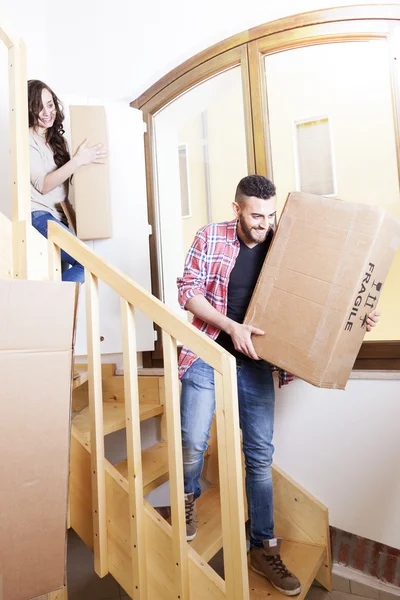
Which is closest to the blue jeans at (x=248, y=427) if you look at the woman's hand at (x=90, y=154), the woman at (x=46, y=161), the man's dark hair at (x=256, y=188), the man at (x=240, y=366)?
the man at (x=240, y=366)

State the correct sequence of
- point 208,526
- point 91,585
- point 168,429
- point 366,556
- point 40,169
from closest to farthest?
point 168,429, point 208,526, point 366,556, point 91,585, point 40,169

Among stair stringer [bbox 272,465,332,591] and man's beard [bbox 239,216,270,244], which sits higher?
man's beard [bbox 239,216,270,244]

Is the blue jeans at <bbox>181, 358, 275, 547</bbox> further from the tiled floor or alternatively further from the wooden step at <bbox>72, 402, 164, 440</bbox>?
the tiled floor

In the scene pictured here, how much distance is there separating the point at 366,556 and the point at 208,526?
2.27 ft

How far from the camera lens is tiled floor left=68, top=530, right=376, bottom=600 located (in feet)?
5.68

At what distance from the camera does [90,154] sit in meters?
2.22

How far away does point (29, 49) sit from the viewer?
2584 millimetres

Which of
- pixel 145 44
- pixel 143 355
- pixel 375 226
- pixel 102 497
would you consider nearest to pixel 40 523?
pixel 102 497

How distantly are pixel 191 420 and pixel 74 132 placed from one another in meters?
1.60

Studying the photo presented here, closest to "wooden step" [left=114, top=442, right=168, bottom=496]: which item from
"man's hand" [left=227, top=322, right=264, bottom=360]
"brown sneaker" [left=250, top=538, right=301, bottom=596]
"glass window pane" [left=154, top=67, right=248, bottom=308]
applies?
"brown sneaker" [left=250, top=538, right=301, bottom=596]

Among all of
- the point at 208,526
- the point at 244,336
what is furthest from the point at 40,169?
the point at 208,526

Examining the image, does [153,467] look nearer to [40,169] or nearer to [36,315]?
[36,315]

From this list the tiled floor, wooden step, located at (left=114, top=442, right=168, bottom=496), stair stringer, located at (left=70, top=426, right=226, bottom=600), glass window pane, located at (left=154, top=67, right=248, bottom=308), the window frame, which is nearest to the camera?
stair stringer, located at (left=70, top=426, right=226, bottom=600)

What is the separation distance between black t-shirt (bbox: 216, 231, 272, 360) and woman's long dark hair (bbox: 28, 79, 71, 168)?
1.14 metres
